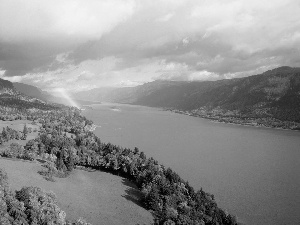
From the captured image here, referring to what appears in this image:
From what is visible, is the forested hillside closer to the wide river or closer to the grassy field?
the grassy field

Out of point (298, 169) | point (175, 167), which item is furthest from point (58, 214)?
point (298, 169)

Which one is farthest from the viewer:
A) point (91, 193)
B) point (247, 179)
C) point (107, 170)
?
point (107, 170)

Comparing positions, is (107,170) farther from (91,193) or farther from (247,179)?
(247,179)

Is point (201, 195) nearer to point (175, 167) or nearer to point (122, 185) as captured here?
point (122, 185)

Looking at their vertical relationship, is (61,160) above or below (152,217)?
above

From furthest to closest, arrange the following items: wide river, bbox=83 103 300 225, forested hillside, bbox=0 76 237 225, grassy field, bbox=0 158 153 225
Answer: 1. wide river, bbox=83 103 300 225
2. grassy field, bbox=0 158 153 225
3. forested hillside, bbox=0 76 237 225

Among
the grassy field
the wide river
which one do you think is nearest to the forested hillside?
the grassy field

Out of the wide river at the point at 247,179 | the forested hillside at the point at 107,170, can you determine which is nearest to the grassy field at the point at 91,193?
the forested hillside at the point at 107,170

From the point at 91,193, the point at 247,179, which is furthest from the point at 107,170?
the point at 247,179
